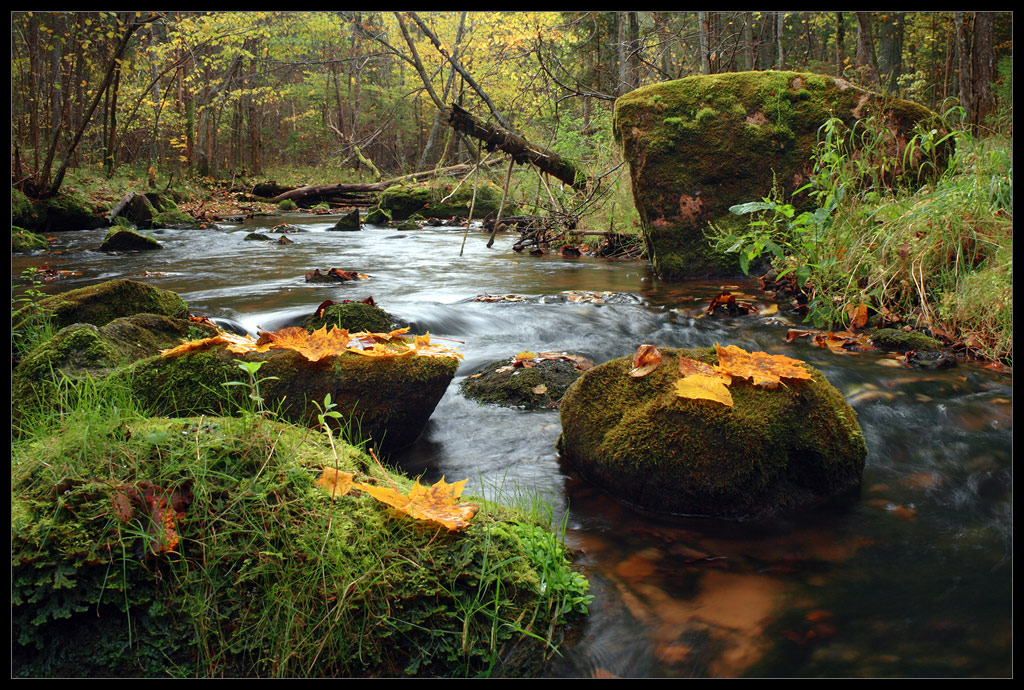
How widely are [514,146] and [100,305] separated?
15.5 feet

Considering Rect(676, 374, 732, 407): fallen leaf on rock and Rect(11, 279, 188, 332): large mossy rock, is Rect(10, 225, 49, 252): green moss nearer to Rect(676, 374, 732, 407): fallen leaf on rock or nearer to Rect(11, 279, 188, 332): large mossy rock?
Rect(11, 279, 188, 332): large mossy rock

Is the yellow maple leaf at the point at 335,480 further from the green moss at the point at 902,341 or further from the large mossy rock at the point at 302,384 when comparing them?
the green moss at the point at 902,341

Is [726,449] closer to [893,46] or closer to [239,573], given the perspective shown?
[239,573]

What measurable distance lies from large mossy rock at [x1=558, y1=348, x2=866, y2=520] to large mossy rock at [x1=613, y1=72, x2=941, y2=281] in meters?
5.03

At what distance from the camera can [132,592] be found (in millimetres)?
1617

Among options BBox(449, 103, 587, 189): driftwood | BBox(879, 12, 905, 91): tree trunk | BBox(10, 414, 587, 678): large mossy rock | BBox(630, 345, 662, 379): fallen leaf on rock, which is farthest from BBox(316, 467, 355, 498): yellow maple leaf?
BBox(879, 12, 905, 91): tree trunk

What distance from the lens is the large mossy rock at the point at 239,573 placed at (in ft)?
5.17

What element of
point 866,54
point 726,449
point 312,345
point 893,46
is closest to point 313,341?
point 312,345

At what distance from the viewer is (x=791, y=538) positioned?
2.45 m

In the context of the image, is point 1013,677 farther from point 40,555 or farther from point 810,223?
point 810,223

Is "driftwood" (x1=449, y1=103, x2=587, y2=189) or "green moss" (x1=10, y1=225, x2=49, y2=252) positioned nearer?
"driftwood" (x1=449, y1=103, x2=587, y2=189)

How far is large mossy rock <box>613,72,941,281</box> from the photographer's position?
24.3 feet

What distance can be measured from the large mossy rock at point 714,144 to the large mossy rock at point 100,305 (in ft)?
17.3

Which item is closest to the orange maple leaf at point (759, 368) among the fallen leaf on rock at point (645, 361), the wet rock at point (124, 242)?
the fallen leaf on rock at point (645, 361)
